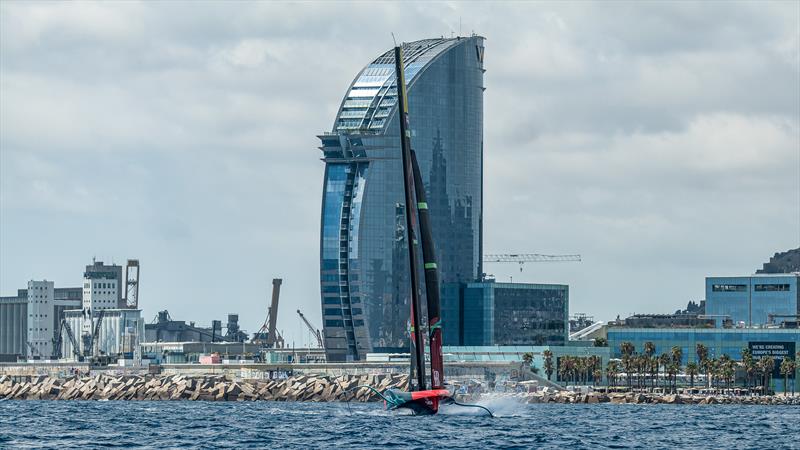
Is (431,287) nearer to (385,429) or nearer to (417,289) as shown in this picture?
(417,289)

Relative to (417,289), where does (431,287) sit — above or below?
above

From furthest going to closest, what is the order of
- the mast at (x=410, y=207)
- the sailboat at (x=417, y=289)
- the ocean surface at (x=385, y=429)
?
the mast at (x=410, y=207) → the sailboat at (x=417, y=289) → the ocean surface at (x=385, y=429)

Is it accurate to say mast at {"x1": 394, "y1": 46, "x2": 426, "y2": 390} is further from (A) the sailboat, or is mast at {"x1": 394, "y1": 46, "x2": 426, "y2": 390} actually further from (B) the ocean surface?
(B) the ocean surface

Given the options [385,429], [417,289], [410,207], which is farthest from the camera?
[410,207]

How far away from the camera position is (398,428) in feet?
415

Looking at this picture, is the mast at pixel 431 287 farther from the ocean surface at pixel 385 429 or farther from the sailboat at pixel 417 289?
the ocean surface at pixel 385 429

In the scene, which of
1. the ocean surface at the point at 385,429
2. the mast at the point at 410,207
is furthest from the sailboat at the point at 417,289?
the ocean surface at the point at 385,429

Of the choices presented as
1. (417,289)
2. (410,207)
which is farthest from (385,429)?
(410,207)

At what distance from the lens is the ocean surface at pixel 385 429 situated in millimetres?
112375

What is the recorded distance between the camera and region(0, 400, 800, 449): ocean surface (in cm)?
11238

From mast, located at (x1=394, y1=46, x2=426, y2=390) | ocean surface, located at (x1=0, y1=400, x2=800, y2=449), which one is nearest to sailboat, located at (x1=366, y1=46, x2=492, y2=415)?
mast, located at (x1=394, y1=46, x2=426, y2=390)

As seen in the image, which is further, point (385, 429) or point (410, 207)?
point (410, 207)

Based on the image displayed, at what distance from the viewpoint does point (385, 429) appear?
12581 centimetres

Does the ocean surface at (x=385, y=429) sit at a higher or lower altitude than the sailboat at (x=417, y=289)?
lower
